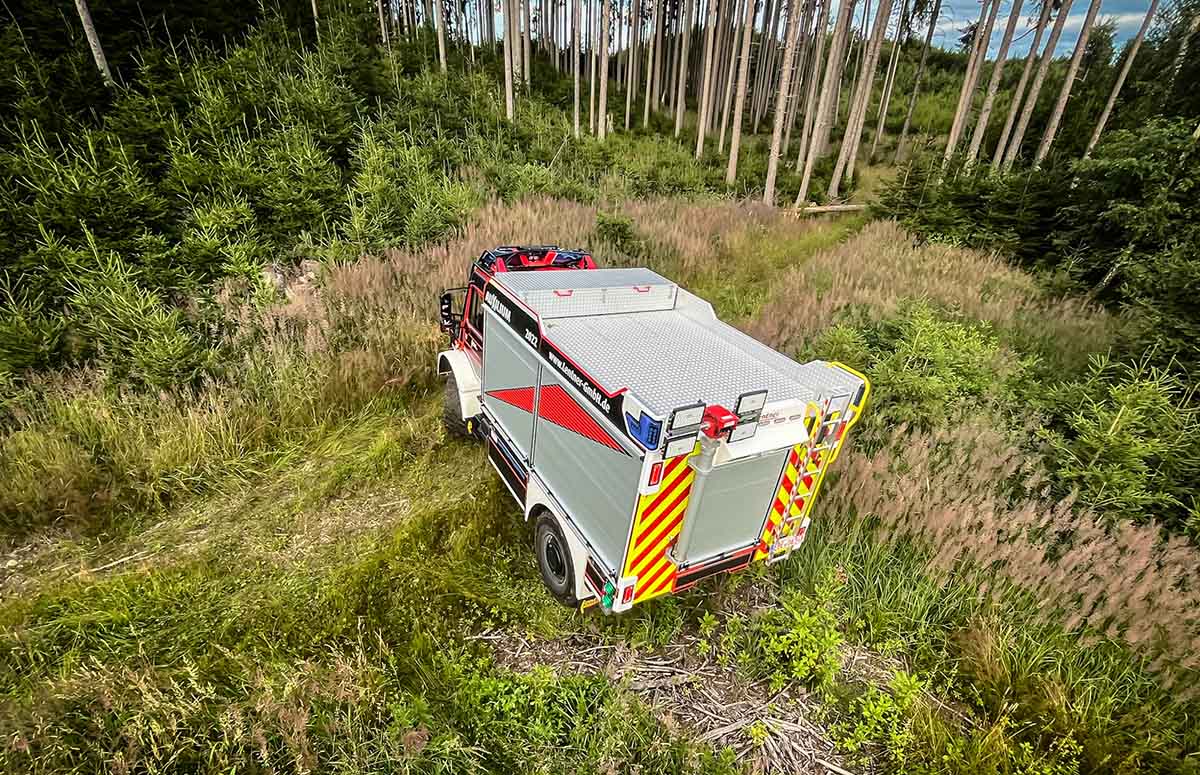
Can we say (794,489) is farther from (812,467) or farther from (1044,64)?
(1044,64)

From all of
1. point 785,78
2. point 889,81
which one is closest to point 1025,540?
point 785,78

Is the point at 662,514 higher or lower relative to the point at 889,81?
lower

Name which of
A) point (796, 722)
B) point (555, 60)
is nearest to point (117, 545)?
point (796, 722)

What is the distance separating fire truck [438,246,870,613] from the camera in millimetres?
3201

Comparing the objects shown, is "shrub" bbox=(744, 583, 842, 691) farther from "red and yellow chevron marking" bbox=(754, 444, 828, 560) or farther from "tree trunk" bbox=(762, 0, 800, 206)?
"tree trunk" bbox=(762, 0, 800, 206)

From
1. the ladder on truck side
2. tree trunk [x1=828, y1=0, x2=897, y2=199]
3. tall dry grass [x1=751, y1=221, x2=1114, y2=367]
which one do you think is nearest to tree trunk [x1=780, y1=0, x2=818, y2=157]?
tree trunk [x1=828, y1=0, x2=897, y2=199]

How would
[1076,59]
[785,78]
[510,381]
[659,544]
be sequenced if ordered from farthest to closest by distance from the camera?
[1076,59] < [785,78] < [510,381] < [659,544]

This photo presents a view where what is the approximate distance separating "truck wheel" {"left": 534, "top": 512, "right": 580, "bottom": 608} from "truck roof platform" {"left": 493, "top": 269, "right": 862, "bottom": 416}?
1.60 m

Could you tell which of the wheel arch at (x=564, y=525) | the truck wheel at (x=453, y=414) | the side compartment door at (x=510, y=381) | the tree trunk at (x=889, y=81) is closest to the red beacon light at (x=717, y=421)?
the wheel arch at (x=564, y=525)

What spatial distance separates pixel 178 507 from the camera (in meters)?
5.18

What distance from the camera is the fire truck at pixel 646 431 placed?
320cm

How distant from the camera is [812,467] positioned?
3.83 m

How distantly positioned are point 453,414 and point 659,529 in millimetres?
3565

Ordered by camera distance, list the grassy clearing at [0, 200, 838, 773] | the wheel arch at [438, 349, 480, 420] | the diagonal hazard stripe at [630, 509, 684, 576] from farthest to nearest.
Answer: the wheel arch at [438, 349, 480, 420]
the diagonal hazard stripe at [630, 509, 684, 576]
the grassy clearing at [0, 200, 838, 773]
